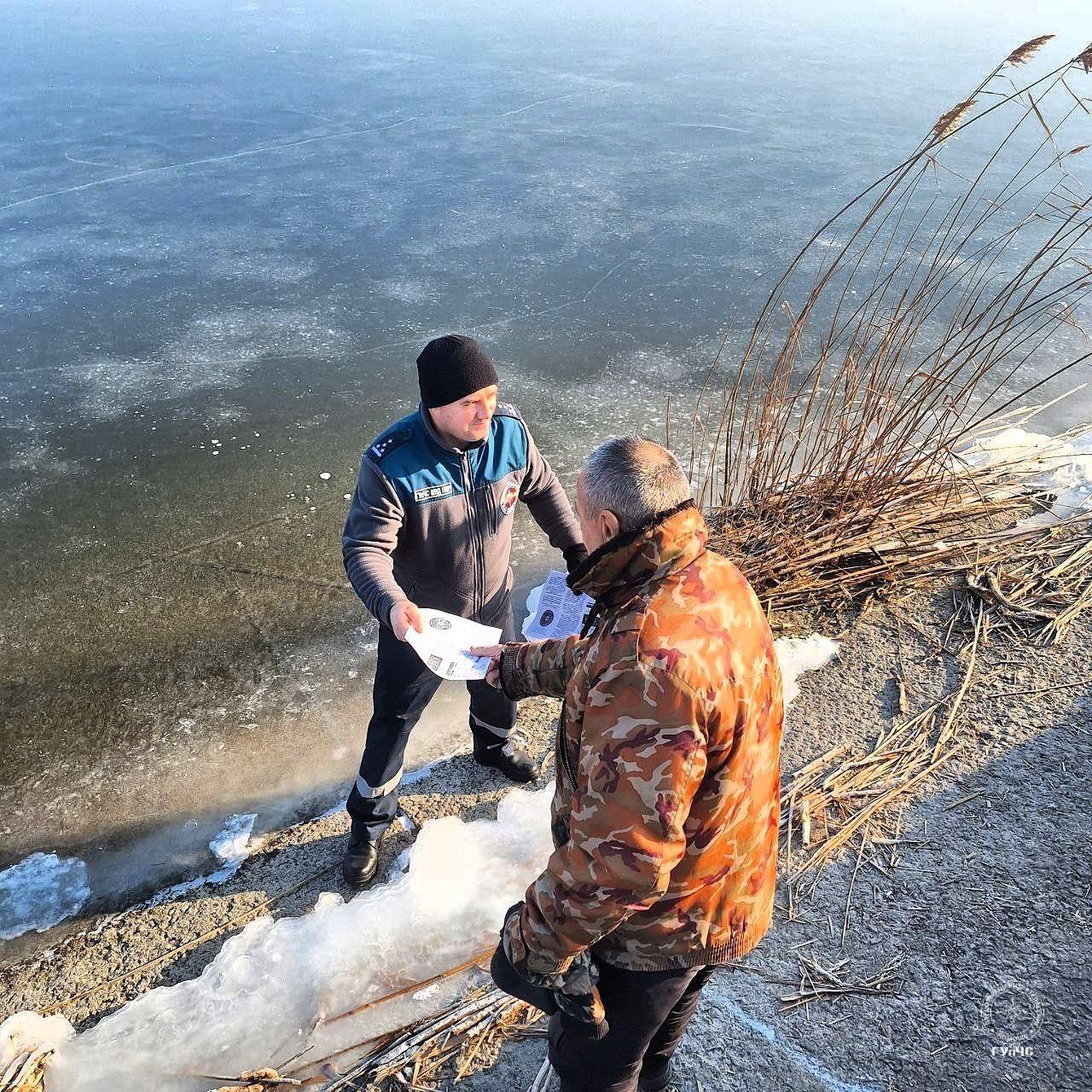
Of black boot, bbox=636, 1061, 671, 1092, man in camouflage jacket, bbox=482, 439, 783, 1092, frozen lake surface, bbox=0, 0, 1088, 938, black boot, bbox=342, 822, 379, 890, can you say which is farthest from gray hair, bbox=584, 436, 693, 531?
frozen lake surface, bbox=0, 0, 1088, 938

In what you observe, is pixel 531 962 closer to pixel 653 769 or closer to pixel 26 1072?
pixel 653 769

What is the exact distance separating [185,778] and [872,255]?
5.50 m

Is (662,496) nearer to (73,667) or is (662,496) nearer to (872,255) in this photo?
(73,667)

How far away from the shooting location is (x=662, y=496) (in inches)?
51.2

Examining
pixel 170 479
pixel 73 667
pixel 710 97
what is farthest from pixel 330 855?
pixel 710 97

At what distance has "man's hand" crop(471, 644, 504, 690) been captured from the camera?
1924 millimetres

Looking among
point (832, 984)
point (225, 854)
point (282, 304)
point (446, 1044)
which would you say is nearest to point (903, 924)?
point (832, 984)

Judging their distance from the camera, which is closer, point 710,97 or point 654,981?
point 654,981

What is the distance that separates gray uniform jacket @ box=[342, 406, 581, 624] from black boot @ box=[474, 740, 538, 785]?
0.53 m

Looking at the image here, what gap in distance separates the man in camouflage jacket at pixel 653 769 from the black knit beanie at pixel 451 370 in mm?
723

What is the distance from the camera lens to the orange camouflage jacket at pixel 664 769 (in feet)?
3.97

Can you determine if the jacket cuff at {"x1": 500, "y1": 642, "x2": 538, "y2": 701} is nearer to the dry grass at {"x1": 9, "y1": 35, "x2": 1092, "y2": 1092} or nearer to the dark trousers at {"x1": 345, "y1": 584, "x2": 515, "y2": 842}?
the dark trousers at {"x1": 345, "y1": 584, "x2": 515, "y2": 842}

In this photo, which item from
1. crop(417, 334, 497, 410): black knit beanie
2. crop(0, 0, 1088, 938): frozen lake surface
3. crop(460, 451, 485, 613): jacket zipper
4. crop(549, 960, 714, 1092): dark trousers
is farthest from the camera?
crop(0, 0, 1088, 938): frozen lake surface

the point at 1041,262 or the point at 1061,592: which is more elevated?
the point at 1041,262
